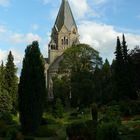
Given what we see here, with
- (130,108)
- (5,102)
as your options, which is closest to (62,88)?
(5,102)

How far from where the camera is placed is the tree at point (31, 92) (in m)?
36.9

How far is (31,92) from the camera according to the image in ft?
122

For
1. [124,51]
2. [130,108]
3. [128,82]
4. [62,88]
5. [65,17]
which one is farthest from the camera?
[65,17]

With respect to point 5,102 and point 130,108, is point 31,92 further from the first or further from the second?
point 5,102

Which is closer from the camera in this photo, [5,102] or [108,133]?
[108,133]

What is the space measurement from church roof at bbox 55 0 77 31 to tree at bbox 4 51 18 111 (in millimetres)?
59983

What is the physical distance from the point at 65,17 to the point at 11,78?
62873mm

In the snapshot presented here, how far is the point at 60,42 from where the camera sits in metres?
139

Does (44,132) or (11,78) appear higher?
(11,78)

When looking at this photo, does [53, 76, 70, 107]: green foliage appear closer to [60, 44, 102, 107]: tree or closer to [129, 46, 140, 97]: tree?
[60, 44, 102, 107]: tree

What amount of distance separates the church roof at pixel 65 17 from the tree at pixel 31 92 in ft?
320

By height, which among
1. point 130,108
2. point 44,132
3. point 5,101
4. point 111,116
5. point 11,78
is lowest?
point 44,132

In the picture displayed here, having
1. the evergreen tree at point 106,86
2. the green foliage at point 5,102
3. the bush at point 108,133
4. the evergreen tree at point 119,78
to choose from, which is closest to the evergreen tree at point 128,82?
the evergreen tree at point 119,78

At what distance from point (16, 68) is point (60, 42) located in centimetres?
6168
